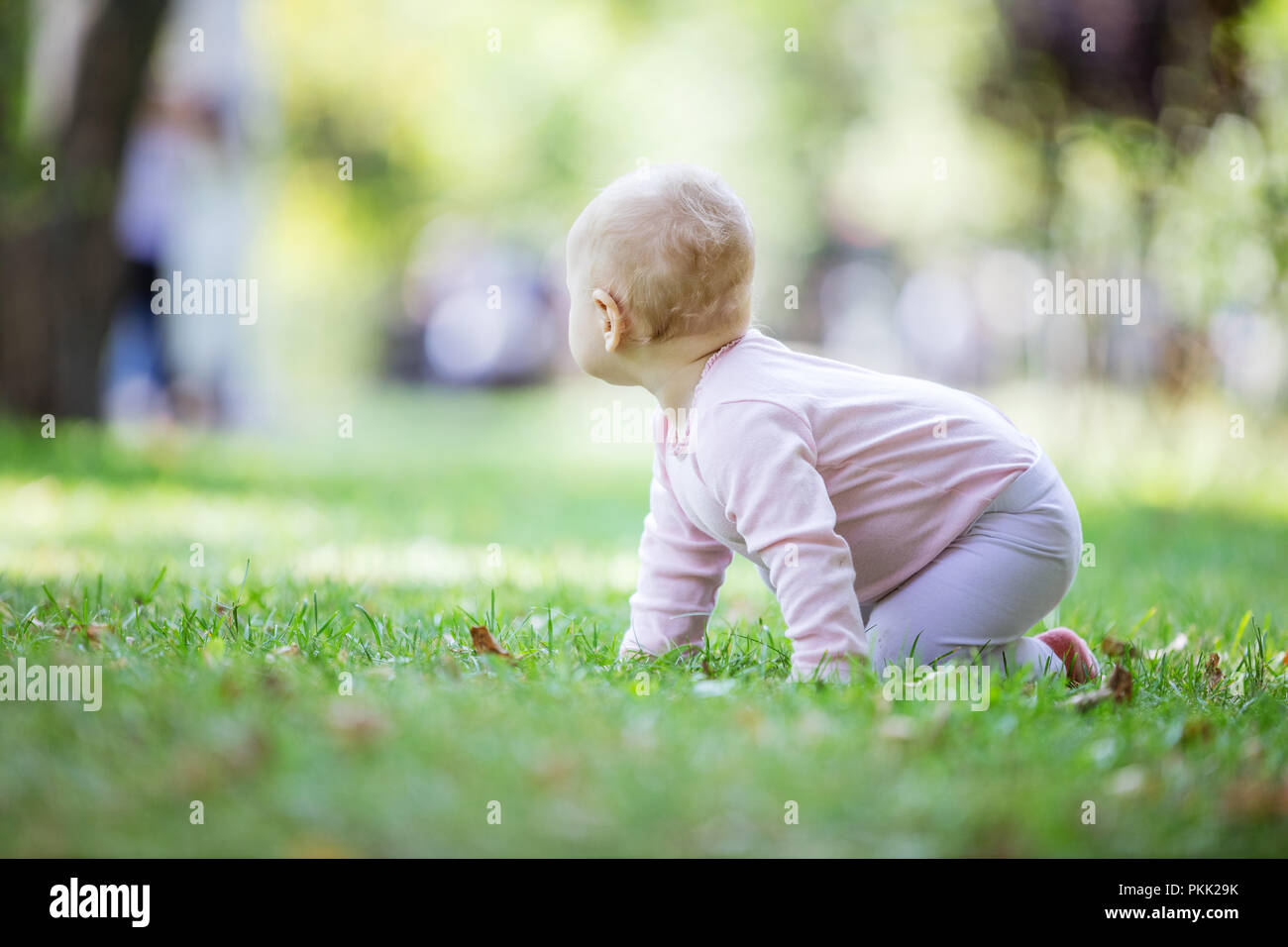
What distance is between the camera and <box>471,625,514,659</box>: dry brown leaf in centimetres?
302

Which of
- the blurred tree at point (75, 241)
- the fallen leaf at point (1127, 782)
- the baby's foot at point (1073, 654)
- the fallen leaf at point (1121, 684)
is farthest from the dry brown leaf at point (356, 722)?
the blurred tree at point (75, 241)

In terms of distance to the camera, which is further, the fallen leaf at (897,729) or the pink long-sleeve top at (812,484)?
the pink long-sleeve top at (812,484)

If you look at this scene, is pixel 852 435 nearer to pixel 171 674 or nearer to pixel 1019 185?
pixel 171 674

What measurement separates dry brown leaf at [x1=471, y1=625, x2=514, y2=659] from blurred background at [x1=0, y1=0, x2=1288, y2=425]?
1.56m

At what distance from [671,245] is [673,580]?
2.91ft

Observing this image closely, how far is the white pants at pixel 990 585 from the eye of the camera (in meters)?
2.96

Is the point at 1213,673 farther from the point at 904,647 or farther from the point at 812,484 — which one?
the point at 812,484

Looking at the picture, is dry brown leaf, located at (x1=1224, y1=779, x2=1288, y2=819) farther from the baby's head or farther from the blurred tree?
the blurred tree

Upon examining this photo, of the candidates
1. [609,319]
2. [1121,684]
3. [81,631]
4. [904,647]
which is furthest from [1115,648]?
[81,631]

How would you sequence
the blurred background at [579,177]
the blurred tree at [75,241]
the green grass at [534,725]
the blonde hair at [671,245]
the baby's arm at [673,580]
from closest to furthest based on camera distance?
the green grass at [534,725] → the blonde hair at [671,245] → the baby's arm at [673,580] → the blurred background at [579,177] → the blurred tree at [75,241]

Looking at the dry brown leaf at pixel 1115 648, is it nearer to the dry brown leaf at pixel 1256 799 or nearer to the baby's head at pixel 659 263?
the dry brown leaf at pixel 1256 799

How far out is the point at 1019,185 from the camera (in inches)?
409

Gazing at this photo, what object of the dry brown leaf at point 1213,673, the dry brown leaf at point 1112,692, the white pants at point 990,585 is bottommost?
the dry brown leaf at point 1213,673

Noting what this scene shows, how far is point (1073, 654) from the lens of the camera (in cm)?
317
